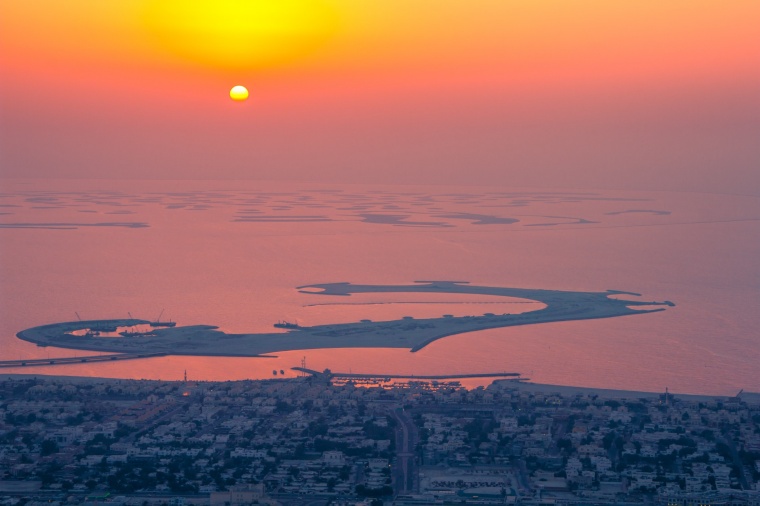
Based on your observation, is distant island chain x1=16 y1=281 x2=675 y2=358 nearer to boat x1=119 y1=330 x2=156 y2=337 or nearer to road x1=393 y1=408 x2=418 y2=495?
boat x1=119 y1=330 x2=156 y2=337

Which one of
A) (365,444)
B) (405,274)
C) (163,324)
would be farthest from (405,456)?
(405,274)

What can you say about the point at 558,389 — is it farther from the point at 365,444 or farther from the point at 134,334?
the point at 134,334

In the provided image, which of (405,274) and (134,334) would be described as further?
(405,274)

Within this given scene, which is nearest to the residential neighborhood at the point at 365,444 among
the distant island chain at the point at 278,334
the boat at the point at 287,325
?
the distant island chain at the point at 278,334

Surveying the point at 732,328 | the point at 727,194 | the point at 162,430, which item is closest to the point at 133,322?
the point at 162,430

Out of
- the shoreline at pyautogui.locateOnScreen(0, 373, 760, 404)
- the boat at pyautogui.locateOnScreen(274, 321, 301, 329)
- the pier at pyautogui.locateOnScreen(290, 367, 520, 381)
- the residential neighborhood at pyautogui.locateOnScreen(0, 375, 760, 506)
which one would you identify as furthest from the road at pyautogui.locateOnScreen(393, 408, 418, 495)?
the boat at pyautogui.locateOnScreen(274, 321, 301, 329)

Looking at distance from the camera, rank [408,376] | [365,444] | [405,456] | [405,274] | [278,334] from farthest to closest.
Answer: [405,274] < [278,334] < [408,376] < [365,444] < [405,456]

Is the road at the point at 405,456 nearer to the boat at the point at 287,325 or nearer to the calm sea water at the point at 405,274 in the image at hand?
the calm sea water at the point at 405,274
